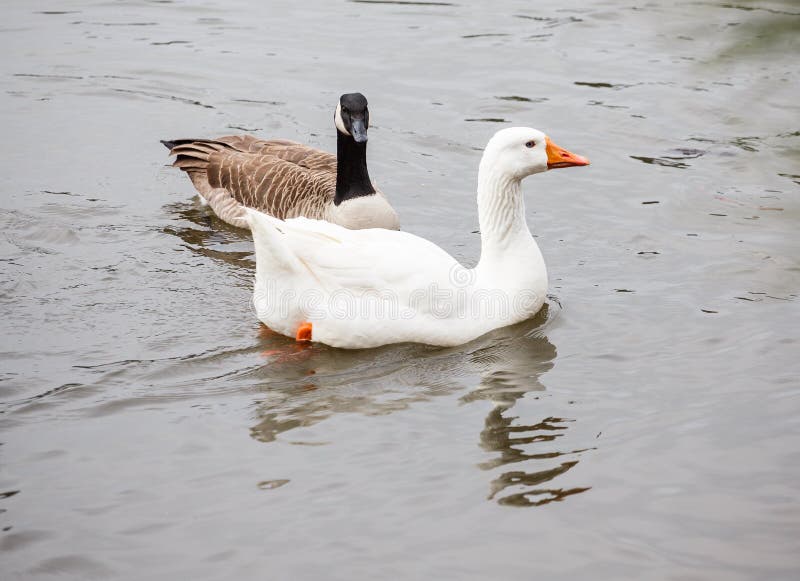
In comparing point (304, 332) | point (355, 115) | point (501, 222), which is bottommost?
point (304, 332)

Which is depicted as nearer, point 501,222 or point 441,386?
point 441,386

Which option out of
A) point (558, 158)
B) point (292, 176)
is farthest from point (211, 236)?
point (558, 158)

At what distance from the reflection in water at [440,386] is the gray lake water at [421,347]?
0.03 meters

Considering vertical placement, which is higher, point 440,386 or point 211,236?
point 211,236

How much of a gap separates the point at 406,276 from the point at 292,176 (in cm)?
347

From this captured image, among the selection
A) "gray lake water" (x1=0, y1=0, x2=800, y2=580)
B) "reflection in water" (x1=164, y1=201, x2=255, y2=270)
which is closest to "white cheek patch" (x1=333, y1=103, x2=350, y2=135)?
"gray lake water" (x1=0, y1=0, x2=800, y2=580)

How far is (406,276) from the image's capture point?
785 cm

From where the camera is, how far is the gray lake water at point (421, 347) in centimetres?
564

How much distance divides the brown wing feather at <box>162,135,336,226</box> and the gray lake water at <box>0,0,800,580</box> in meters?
0.38

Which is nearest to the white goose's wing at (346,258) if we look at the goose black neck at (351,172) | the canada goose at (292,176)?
the canada goose at (292,176)

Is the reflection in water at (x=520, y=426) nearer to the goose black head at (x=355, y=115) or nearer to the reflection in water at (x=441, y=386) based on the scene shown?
the reflection in water at (x=441, y=386)

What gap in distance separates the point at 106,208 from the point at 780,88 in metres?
8.39

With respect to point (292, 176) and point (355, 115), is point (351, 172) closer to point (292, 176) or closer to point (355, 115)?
point (355, 115)

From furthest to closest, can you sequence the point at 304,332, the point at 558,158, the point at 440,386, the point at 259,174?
the point at 259,174, the point at 558,158, the point at 304,332, the point at 440,386
